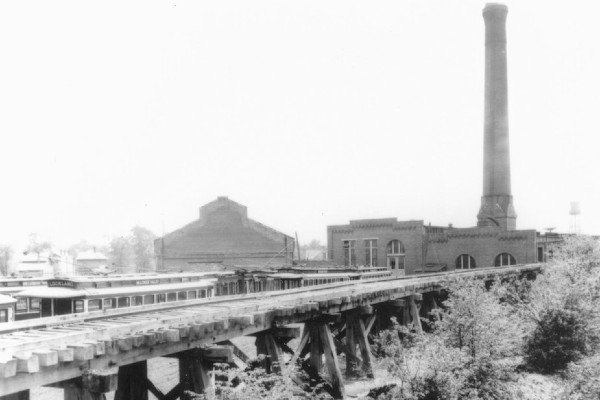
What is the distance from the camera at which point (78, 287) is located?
1858cm

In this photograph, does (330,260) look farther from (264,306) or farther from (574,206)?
(264,306)

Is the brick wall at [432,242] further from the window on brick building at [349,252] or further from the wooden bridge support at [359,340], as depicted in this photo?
the wooden bridge support at [359,340]

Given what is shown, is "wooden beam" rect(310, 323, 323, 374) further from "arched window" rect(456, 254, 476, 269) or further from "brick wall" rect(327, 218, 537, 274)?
"arched window" rect(456, 254, 476, 269)

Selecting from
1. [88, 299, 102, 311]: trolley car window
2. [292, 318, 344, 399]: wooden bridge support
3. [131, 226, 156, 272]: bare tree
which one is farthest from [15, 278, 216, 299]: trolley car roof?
[131, 226, 156, 272]: bare tree

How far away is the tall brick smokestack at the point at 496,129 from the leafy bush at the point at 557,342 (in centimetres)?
2585

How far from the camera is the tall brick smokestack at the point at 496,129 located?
136 feet

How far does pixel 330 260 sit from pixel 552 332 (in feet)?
92.0

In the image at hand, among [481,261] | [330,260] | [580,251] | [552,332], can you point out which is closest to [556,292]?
[552,332]

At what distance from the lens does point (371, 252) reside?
44.0 meters

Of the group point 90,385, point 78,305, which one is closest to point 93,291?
point 78,305

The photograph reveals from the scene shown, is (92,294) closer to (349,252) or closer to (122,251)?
(349,252)

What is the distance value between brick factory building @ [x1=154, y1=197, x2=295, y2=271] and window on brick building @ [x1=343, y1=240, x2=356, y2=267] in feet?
16.0

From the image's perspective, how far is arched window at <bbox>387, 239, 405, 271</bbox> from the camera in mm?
42625

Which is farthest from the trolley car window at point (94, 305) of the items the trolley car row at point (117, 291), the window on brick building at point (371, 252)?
the window on brick building at point (371, 252)
